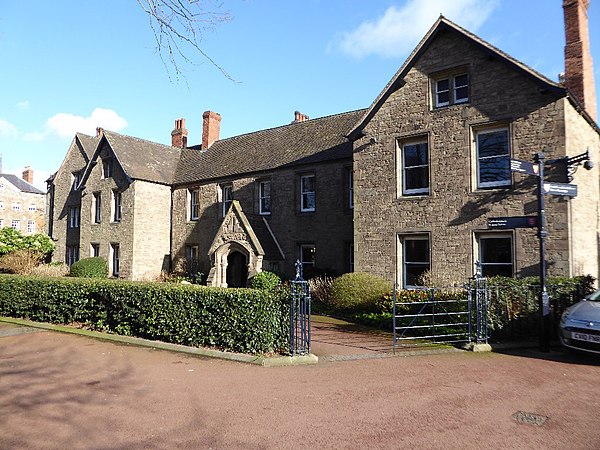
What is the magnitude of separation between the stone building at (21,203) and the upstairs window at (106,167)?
46432mm

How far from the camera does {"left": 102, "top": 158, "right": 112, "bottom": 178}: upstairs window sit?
28.2 m

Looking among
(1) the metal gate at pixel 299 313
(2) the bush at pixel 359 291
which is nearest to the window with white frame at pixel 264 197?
(2) the bush at pixel 359 291

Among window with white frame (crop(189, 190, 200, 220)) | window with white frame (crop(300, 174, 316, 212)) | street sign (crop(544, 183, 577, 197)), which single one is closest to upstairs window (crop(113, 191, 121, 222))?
window with white frame (crop(189, 190, 200, 220))

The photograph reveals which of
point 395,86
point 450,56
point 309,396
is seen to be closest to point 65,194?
point 395,86

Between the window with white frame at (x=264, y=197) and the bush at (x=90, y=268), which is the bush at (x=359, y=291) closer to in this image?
the window with white frame at (x=264, y=197)

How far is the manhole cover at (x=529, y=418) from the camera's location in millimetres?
5652

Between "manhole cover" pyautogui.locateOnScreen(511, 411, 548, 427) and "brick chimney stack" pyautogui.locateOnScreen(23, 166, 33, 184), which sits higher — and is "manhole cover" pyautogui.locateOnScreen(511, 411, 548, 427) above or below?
below

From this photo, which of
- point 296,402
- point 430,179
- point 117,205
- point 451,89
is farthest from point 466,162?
point 117,205

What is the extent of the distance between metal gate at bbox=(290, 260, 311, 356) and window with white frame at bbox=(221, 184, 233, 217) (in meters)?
15.9

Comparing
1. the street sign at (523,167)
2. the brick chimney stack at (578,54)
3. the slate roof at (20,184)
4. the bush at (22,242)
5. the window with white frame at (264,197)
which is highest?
the slate roof at (20,184)

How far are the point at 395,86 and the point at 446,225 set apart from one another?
17.9 ft

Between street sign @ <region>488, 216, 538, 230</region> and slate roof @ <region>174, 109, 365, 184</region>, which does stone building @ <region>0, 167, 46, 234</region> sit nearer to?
slate roof @ <region>174, 109, 365, 184</region>

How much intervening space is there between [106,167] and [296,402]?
2643 cm

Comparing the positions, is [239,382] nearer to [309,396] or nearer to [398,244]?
[309,396]
